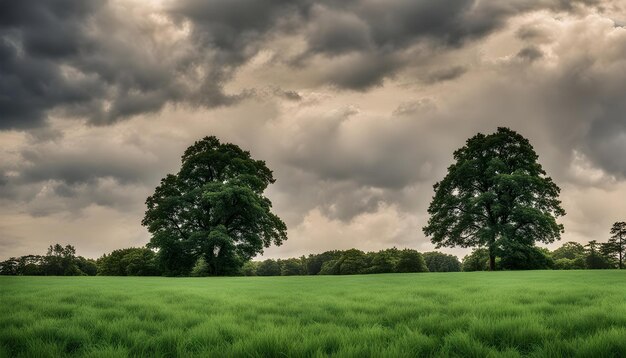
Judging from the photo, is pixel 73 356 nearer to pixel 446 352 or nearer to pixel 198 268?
pixel 446 352

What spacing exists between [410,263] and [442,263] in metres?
52.1

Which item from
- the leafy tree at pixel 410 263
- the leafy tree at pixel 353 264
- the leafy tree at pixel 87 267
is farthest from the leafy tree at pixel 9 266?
the leafy tree at pixel 410 263

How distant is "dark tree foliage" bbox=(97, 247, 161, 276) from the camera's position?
78.4 m

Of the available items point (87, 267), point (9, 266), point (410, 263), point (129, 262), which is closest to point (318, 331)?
point (129, 262)

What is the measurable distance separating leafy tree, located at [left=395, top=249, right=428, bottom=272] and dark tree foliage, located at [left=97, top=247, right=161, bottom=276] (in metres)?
64.2

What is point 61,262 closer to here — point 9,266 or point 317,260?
point 9,266

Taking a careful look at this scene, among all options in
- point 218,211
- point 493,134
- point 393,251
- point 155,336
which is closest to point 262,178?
point 218,211

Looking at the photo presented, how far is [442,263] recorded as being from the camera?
507 ft

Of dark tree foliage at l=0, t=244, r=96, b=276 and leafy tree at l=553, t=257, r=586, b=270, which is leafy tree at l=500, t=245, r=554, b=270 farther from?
dark tree foliage at l=0, t=244, r=96, b=276

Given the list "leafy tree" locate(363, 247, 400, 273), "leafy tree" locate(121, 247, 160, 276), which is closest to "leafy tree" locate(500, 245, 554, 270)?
"leafy tree" locate(121, 247, 160, 276)

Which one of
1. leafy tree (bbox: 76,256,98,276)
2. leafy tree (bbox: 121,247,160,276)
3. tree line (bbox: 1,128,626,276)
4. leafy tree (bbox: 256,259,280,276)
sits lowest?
leafy tree (bbox: 256,259,280,276)

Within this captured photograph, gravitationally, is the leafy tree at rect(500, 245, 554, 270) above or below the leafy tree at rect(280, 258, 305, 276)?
above

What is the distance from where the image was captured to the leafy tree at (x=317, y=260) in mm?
163500

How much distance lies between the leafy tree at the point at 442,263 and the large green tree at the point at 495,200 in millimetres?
114936
